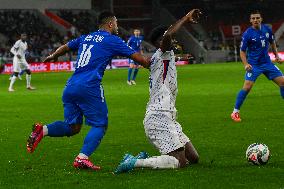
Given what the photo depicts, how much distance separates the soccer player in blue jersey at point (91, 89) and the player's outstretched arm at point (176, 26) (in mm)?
316

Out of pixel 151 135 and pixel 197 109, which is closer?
pixel 151 135

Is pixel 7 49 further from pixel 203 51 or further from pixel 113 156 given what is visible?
pixel 113 156

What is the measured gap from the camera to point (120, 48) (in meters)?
9.10

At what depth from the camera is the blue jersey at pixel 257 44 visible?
15594 mm

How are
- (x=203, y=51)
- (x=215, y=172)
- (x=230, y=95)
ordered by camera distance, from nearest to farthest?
(x=215, y=172)
(x=230, y=95)
(x=203, y=51)

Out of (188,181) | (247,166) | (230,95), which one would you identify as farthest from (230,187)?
(230,95)

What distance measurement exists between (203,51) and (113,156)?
5236 centimetres

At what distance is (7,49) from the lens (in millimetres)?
54938

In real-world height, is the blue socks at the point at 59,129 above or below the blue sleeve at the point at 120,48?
below

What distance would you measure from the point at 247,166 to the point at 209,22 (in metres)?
61.6

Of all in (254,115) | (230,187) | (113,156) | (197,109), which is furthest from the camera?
(197,109)

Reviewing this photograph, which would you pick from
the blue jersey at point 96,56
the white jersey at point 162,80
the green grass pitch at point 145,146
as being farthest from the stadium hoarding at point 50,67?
the white jersey at point 162,80

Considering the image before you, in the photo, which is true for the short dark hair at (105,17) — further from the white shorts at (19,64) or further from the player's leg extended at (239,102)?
the white shorts at (19,64)

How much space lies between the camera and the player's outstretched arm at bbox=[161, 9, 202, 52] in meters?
8.56
